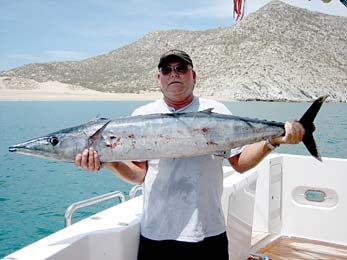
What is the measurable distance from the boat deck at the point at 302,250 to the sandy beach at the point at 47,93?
201ft

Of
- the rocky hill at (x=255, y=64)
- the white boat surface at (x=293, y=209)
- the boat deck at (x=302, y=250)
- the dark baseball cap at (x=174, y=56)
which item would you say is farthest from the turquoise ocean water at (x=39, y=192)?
the rocky hill at (x=255, y=64)

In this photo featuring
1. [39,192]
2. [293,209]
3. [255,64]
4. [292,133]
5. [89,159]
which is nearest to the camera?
[89,159]

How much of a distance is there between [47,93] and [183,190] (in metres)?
70.0

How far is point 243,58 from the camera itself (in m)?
72.4

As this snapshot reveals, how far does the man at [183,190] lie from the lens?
7.05 feet

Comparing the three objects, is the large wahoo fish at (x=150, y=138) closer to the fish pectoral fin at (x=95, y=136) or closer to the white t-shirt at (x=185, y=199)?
the fish pectoral fin at (x=95, y=136)

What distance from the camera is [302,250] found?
13.6 feet

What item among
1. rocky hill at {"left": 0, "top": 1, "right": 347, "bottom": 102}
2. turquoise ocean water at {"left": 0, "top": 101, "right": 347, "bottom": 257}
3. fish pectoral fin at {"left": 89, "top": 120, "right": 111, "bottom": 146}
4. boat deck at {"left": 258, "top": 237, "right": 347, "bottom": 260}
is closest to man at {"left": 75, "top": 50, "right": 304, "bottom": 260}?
fish pectoral fin at {"left": 89, "top": 120, "right": 111, "bottom": 146}

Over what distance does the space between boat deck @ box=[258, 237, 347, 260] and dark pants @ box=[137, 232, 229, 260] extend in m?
1.93

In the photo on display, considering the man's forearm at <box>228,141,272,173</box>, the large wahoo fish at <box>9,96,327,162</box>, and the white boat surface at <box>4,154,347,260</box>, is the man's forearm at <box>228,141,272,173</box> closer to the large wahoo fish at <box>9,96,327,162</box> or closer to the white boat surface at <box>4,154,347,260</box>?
the large wahoo fish at <box>9,96,327,162</box>

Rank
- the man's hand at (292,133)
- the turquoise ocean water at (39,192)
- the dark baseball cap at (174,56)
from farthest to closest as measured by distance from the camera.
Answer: the turquoise ocean water at (39,192), the dark baseball cap at (174,56), the man's hand at (292,133)

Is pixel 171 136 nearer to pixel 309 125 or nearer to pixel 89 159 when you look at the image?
pixel 89 159

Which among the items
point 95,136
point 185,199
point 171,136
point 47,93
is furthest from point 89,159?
point 47,93

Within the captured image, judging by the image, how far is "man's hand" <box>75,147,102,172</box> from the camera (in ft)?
6.64
